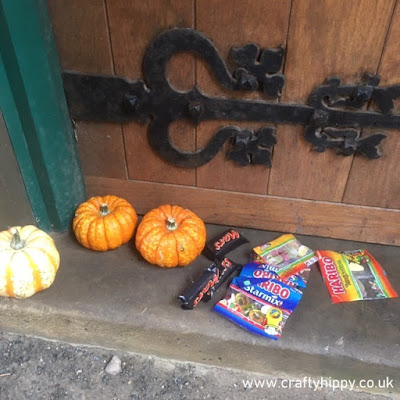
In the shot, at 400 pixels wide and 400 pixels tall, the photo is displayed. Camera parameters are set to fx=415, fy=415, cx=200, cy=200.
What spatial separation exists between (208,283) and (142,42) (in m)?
0.74

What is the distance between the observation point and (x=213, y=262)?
142 centimetres

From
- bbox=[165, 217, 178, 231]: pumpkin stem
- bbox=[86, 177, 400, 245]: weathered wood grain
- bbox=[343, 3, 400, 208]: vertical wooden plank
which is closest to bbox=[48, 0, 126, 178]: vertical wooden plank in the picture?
bbox=[86, 177, 400, 245]: weathered wood grain

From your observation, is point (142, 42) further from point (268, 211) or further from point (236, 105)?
point (268, 211)

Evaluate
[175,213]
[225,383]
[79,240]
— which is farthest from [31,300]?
[225,383]

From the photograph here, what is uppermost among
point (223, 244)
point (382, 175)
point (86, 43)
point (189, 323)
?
point (86, 43)

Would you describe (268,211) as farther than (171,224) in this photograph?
Yes

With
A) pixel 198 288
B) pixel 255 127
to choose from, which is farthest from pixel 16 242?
pixel 255 127

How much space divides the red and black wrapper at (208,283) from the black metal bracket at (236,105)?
34 cm

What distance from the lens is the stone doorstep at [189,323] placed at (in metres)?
1.20

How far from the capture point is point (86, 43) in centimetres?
119

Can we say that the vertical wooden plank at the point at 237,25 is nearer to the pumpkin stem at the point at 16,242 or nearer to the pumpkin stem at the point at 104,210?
the pumpkin stem at the point at 104,210

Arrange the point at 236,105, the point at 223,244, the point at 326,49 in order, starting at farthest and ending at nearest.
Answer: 1. the point at 223,244
2. the point at 236,105
3. the point at 326,49

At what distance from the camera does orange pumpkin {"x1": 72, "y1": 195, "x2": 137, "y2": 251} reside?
4.52 feet

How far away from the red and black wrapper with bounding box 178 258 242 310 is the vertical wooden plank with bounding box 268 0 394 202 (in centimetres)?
40
